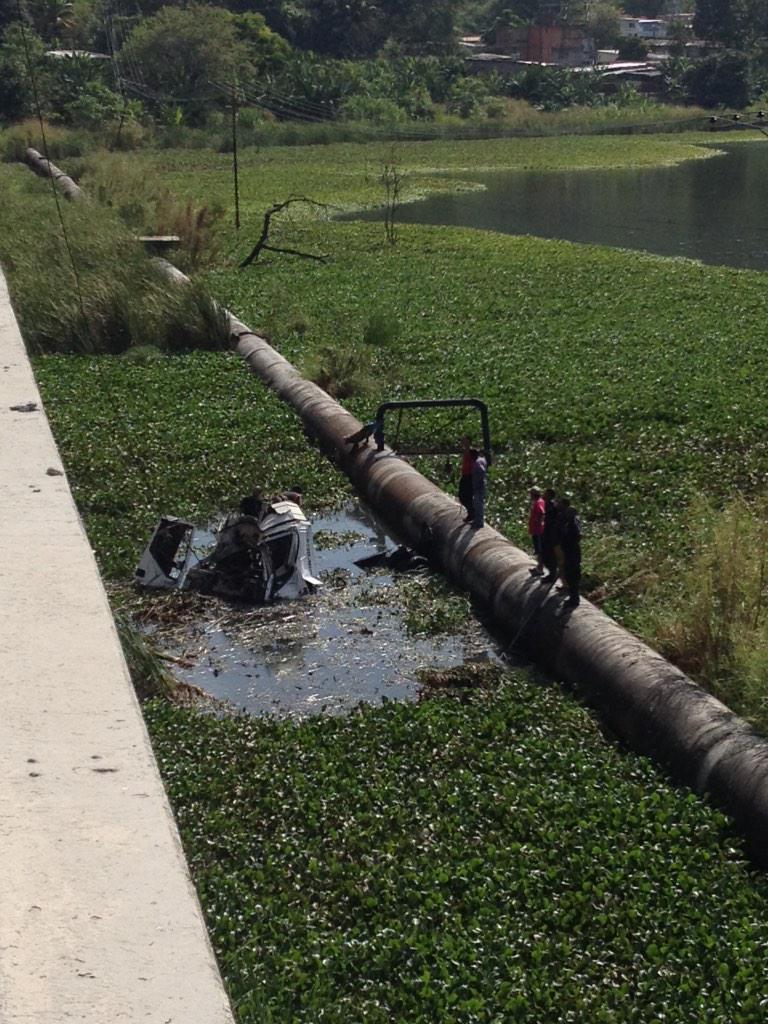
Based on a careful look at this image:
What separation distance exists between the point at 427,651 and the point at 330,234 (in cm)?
3022

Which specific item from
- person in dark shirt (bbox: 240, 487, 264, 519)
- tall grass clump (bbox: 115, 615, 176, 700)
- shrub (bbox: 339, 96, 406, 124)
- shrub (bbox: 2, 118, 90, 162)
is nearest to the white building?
shrub (bbox: 339, 96, 406, 124)

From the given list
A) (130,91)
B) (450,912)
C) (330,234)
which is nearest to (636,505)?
(450,912)

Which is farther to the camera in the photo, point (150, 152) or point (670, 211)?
point (150, 152)

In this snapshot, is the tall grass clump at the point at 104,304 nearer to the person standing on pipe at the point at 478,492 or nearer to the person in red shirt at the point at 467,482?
the person in red shirt at the point at 467,482

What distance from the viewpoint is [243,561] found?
46.9 feet

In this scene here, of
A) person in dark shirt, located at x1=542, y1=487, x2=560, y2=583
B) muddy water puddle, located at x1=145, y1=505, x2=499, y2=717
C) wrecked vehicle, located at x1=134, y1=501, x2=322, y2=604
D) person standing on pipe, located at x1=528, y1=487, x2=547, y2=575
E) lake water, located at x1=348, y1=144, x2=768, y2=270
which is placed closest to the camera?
muddy water puddle, located at x1=145, y1=505, x2=499, y2=717

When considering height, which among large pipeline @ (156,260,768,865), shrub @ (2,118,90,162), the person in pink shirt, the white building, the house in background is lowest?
large pipeline @ (156,260,768,865)

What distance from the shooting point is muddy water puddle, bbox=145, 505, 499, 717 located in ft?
39.6

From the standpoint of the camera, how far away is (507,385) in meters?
21.0

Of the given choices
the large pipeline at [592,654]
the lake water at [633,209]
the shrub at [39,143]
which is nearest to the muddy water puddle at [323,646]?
the large pipeline at [592,654]

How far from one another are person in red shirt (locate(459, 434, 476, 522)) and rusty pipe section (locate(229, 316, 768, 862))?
0.18m

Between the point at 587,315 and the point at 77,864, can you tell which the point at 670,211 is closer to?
the point at 587,315

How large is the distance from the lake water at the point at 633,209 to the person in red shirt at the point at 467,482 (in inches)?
990

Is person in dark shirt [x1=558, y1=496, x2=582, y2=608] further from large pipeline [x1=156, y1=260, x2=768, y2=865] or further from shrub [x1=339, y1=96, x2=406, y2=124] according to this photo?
shrub [x1=339, y1=96, x2=406, y2=124]
